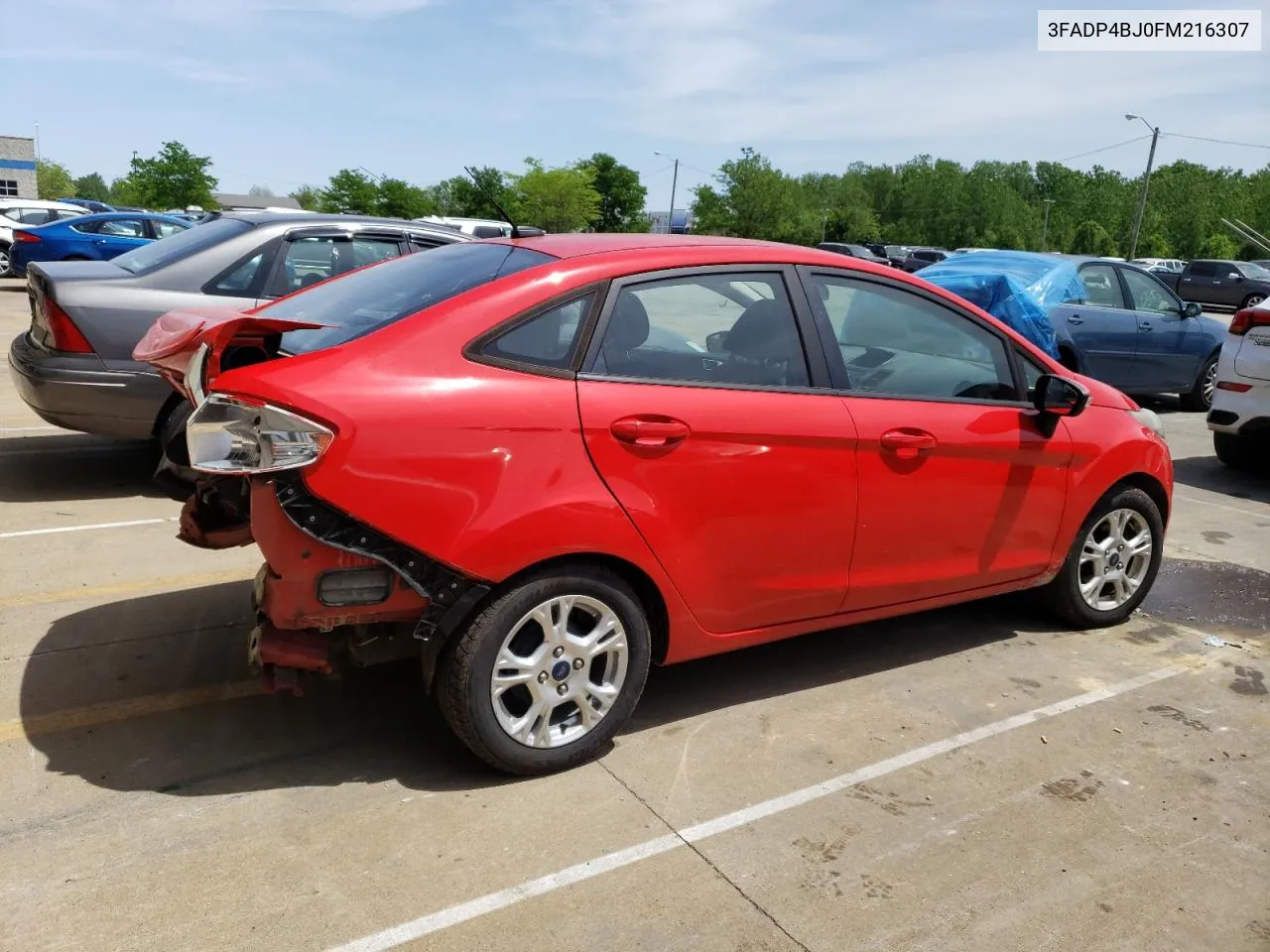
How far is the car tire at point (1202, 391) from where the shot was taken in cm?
1210

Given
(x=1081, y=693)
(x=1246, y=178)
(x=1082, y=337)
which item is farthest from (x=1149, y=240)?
(x=1081, y=693)

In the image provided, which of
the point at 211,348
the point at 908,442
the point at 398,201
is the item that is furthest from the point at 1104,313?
the point at 398,201

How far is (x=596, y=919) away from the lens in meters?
2.75

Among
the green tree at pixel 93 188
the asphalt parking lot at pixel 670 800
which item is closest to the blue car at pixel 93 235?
the asphalt parking lot at pixel 670 800

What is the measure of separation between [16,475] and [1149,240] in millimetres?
70156

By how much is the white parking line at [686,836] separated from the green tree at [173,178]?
190 ft

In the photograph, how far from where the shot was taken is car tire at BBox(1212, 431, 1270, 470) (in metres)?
9.05

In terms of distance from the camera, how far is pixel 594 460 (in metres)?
3.34

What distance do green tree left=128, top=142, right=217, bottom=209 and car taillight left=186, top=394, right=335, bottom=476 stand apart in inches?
2261

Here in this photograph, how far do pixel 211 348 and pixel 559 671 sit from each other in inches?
61.0

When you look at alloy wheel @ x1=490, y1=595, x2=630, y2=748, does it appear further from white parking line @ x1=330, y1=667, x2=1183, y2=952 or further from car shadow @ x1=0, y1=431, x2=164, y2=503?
car shadow @ x1=0, y1=431, x2=164, y2=503

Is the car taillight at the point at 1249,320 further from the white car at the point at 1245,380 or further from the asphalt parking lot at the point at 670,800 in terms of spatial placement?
the asphalt parking lot at the point at 670,800

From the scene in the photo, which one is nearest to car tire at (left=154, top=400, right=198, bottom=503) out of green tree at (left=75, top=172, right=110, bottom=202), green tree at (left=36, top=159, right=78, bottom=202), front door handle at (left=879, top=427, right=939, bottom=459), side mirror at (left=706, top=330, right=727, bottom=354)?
side mirror at (left=706, top=330, right=727, bottom=354)

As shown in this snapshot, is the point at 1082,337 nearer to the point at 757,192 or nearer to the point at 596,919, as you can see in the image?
the point at 596,919
